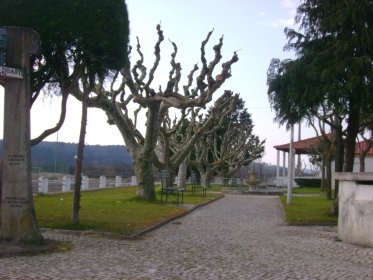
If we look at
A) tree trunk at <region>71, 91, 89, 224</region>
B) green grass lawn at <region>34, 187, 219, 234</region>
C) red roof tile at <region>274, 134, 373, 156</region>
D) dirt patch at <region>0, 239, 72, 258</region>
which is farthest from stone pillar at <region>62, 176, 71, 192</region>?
red roof tile at <region>274, 134, 373, 156</region>

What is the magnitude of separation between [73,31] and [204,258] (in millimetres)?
5357

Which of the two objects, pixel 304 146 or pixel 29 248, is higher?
pixel 304 146

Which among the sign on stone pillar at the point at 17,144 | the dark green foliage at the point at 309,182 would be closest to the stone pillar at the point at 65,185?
the sign on stone pillar at the point at 17,144

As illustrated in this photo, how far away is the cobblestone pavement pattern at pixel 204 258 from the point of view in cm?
884

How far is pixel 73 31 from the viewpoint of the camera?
11.7 metres

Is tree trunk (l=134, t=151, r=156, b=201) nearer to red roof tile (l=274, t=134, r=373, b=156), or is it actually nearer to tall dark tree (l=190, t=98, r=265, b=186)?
tall dark tree (l=190, t=98, r=265, b=186)

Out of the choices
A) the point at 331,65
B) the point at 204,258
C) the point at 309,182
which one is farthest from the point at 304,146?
the point at 204,258

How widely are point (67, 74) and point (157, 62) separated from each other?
10038mm

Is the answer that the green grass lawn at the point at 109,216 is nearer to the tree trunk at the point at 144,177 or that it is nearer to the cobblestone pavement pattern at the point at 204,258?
the cobblestone pavement pattern at the point at 204,258

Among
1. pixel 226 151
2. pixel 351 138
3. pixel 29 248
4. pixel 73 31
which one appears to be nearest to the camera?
pixel 29 248

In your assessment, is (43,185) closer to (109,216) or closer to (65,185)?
(65,185)

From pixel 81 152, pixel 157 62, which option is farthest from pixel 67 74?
pixel 157 62

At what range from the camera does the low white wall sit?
12531 millimetres

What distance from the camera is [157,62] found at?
891 inches
